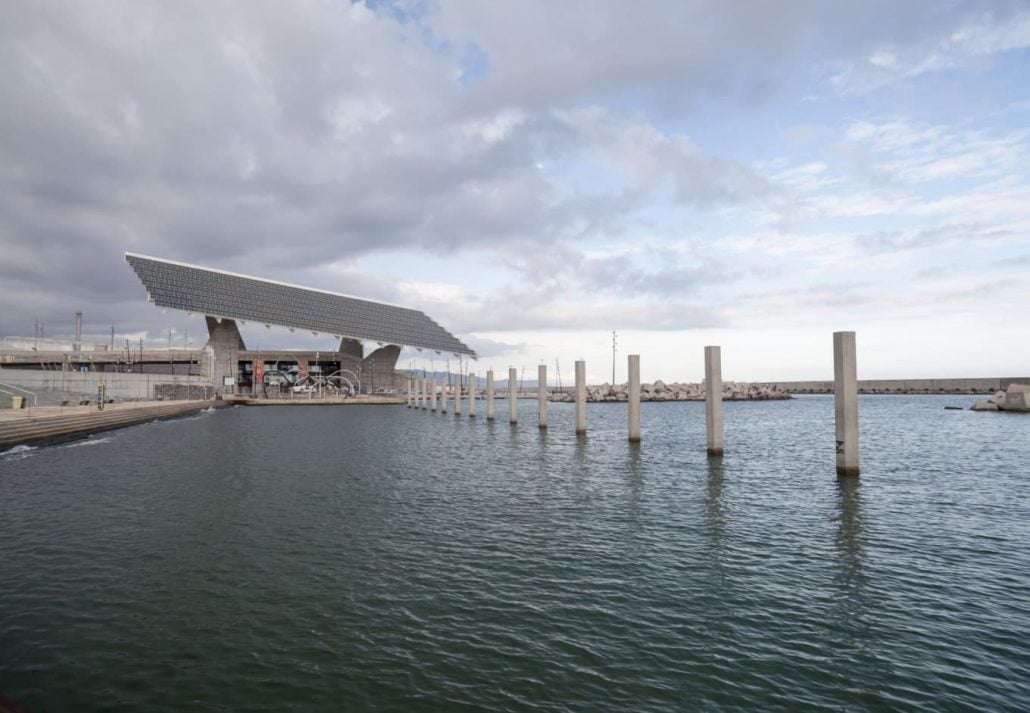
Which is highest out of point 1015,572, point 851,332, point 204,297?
point 204,297

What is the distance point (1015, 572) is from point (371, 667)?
10258 mm

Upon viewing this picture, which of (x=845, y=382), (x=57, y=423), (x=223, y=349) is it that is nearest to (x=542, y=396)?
(x=845, y=382)

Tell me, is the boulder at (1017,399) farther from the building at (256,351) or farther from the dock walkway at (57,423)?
the building at (256,351)

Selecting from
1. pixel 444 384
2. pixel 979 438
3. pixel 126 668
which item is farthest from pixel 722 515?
pixel 444 384

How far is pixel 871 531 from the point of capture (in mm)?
12102

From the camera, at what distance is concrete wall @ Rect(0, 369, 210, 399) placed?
5319cm

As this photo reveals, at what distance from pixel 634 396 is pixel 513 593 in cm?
2136

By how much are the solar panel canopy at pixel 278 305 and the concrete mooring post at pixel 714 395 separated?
8096 centimetres

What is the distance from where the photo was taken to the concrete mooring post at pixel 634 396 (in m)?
27.9

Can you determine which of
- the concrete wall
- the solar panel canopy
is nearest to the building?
the solar panel canopy

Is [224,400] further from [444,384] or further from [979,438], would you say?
[979,438]

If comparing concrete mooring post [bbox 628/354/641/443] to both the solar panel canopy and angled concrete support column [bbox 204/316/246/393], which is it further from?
angled concrete support column [bbox 204/316/246/393]

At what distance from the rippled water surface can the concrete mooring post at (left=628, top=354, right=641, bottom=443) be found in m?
9.79

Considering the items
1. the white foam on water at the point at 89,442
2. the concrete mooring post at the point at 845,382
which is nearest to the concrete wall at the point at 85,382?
the white foam on water at the point at 89,442
